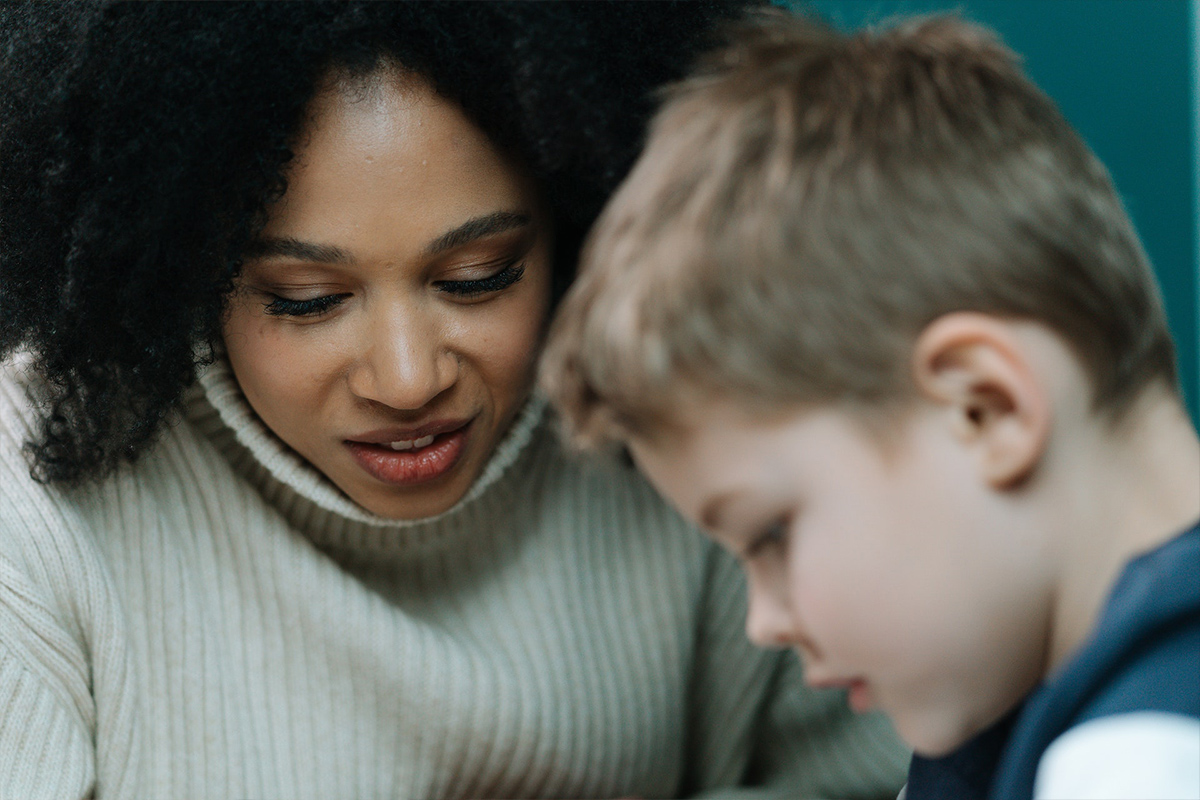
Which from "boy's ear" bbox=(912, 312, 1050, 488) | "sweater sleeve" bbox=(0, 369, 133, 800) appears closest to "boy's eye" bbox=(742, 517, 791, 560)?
"boy's ear" bbox=(912, 312, 1050, 488)

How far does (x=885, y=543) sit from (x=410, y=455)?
47 cm

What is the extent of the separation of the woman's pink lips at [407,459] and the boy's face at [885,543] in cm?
35

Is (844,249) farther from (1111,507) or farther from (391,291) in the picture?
(391,291)

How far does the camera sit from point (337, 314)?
0.93 m

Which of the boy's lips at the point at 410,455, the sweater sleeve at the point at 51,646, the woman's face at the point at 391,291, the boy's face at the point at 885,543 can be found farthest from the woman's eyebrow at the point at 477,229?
the sweater sleeve at the point at 51,646

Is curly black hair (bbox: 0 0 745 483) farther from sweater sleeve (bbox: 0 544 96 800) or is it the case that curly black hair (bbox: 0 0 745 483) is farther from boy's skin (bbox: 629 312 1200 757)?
boy's skin (bbox: 629 312 1200 757)

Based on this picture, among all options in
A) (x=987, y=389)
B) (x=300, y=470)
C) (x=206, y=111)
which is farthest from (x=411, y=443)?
(x=987, y=389)

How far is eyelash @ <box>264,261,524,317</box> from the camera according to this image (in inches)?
36.4

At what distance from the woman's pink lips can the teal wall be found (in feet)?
2.07

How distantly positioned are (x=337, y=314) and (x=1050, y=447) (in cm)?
52

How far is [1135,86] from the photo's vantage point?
1329 mm

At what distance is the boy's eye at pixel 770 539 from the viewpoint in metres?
0.67

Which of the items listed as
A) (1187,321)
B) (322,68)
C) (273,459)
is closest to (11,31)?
(322,68)

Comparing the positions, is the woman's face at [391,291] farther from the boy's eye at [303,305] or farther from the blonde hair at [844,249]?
the blonde hair at [844,249]
